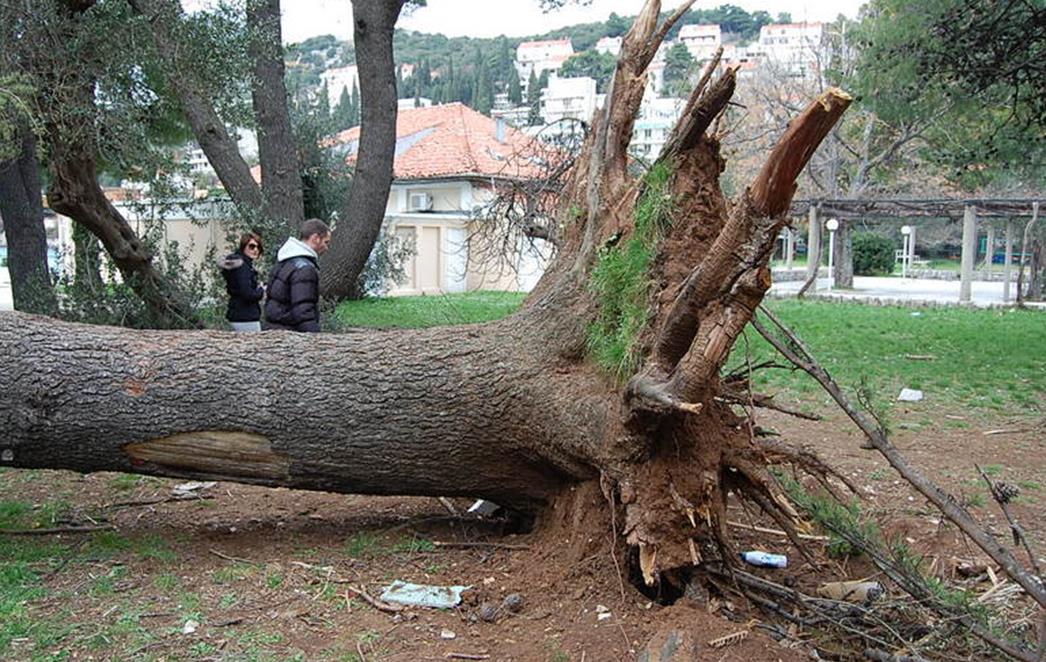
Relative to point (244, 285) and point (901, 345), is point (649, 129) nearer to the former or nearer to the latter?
point (901, 345)

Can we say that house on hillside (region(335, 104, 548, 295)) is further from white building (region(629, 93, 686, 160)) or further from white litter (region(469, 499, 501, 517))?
white litter (region(469, 499, 501, 517))

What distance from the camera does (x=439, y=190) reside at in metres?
29.3

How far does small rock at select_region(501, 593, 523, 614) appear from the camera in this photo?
3.73 m

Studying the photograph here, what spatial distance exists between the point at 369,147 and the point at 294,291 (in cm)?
784

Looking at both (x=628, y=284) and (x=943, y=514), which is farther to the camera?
(x=628, y=284)

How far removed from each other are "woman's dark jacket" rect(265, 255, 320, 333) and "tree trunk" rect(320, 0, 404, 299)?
23.9 feet

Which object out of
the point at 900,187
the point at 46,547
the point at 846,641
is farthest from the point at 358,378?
the point at 900,187

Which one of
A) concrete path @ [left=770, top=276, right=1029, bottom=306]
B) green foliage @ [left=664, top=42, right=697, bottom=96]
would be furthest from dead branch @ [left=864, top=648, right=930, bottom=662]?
concrete path @ [left=770, top=276, right=1029, bottom=306]

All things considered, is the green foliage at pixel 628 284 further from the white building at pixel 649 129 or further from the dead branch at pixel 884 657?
the dead branch at pixel 884 657

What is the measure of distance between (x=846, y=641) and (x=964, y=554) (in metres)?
1.47

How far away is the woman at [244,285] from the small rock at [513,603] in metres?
4.02

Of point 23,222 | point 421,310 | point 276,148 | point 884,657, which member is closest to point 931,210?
point 421,310

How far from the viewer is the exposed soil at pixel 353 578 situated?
3.40 m

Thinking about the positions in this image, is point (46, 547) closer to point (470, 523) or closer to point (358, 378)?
point (358, 378)
